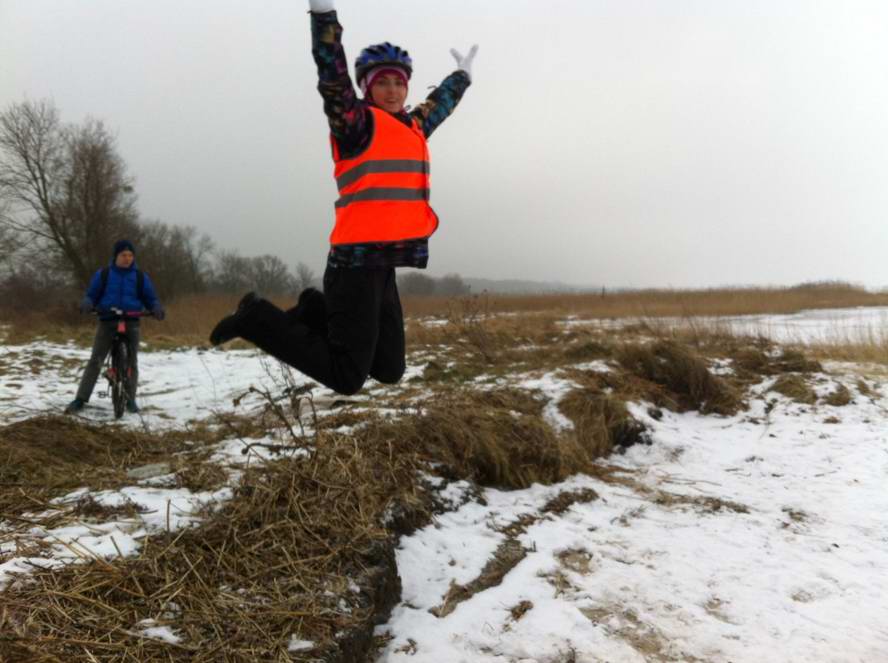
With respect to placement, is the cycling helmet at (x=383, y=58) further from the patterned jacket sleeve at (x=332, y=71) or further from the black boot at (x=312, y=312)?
the black boot at (x=312, y=312)

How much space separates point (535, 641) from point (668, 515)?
1.69m

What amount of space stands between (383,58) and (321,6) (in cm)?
42

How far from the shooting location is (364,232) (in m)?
2.12

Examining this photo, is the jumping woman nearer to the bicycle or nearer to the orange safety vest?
the orange safety vest

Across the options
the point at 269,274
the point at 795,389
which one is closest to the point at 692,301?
the point at 795,389

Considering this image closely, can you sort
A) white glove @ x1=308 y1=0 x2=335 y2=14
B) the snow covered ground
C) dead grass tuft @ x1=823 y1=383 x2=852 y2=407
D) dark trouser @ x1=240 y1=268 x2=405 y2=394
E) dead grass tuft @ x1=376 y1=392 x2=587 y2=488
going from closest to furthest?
white glove @ x1=308 y1=0 x2=335 y2=14 → the snow covered ground → dark trouser @ x1=240 y1=268 x2=405 y2=394 → dead grass tuft @ x1=376 y1=392 x2=587 y2=488 → dead grass tuft @ x1=823 y1=383 x2=852 y2=407

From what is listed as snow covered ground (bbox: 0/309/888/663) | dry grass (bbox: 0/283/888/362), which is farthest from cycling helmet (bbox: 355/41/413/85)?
dry grass (bbox: 0/283/888/362)

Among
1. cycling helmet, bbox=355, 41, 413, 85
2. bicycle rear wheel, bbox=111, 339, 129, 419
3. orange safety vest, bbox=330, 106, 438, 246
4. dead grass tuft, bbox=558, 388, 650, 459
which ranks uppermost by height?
cycling helmet, bbox=355, 41, 413, 85

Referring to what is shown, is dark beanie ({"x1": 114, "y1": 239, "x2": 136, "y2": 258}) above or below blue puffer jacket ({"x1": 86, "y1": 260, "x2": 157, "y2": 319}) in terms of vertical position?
above

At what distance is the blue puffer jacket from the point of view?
17.4 ft

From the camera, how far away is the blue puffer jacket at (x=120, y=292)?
209 inches

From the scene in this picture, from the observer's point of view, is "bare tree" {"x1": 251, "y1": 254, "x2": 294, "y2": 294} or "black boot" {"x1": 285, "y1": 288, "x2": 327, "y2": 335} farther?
"bare tree" {"x1": 251, "y1": 254, "x2": 294, "y2": 294}

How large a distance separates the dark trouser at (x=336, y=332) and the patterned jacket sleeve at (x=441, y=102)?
95 cm

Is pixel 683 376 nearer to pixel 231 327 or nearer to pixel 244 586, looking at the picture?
pixel 231 327
